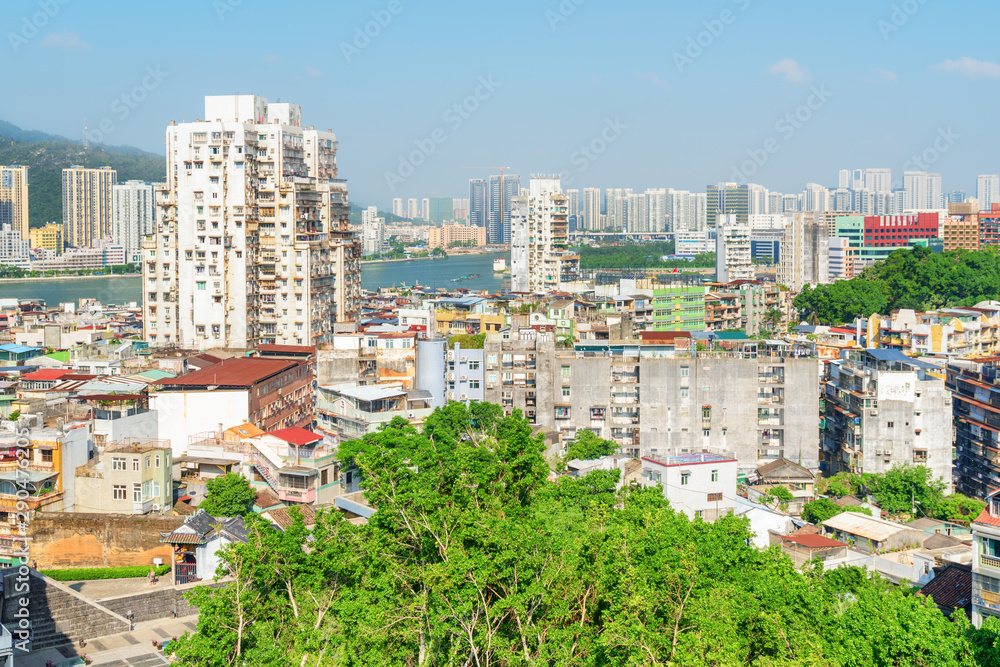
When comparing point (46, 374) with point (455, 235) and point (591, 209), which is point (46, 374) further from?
point (591, 209)

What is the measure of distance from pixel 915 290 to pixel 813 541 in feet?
77.5

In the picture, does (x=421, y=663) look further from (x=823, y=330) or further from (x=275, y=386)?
(x=823, y=330)

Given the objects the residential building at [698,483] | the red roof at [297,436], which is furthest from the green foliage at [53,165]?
the residential building at [698,483]

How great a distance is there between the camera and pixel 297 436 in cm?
1309

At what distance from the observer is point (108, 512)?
38.4 feet

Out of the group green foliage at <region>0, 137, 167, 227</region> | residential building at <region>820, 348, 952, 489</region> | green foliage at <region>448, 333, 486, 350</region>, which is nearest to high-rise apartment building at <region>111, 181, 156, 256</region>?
green foliage at <region>0, 137, 167, 227</region>

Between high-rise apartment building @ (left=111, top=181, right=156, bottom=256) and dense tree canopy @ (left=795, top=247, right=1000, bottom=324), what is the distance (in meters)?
46.6

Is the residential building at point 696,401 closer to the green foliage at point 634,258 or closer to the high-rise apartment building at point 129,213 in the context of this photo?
the green foliage at point 634,258

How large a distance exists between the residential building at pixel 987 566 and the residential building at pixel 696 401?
6.17m

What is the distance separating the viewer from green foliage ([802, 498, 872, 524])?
41.2ft

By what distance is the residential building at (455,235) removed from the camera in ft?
307

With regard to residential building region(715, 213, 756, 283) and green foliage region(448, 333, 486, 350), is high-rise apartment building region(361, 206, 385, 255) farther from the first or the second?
green foliage region(448, 333, 486, 350)

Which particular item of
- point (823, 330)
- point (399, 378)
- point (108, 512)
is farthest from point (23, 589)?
point (823, 330)

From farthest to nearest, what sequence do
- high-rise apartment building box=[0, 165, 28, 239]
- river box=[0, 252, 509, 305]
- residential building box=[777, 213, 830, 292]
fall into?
1. high-rise apartment building box=[0, 165, 28, 239]
2. river box=[0, 252, 509, 305]
3. residential building box=[777, 213, 830, 292]
